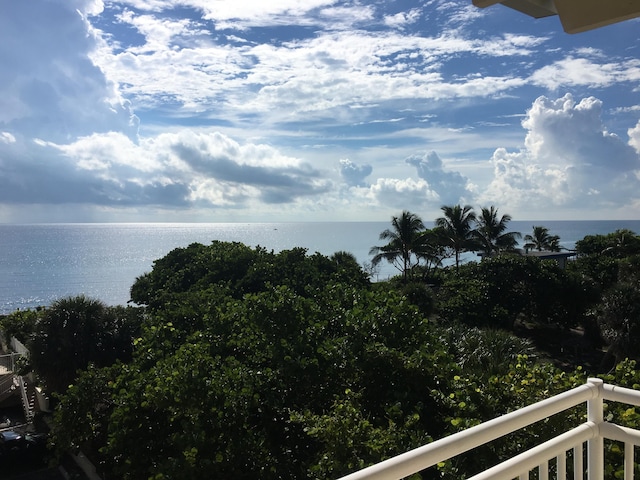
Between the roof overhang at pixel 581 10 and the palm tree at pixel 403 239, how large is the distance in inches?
1390

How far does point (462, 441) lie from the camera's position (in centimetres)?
155

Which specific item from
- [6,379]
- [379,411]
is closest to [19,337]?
[6,379]

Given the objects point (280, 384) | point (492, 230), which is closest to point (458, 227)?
point (492, 230)

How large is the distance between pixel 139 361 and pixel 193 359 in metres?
2.52

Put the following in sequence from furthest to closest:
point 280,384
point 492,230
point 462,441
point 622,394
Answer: point 492,230 → point 280,384 → point 622,394 → point 462,441

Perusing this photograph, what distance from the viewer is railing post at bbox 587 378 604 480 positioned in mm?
2186

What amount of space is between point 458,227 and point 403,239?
5.16m

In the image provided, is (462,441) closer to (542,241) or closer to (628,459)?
A: (628,459)

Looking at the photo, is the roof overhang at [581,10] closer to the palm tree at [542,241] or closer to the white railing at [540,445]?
the white railing at [540,445]

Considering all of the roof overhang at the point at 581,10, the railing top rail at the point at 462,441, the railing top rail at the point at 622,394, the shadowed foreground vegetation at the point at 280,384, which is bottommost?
the shadowed foreground vegetation at the point at 280,384

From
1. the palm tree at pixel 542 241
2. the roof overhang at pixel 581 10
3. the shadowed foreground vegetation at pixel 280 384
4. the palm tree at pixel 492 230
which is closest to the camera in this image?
the roof overhang at pixel 581 10

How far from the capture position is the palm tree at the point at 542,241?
56.0 meters

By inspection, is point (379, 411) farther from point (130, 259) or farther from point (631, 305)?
point (130, 259)

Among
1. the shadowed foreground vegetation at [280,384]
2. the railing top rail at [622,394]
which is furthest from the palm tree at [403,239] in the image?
the railing top rail at [622,394]
